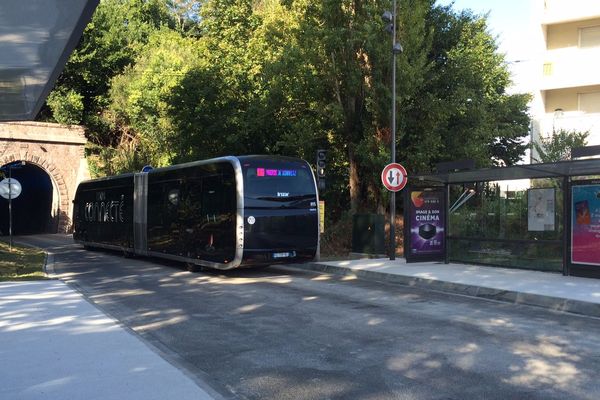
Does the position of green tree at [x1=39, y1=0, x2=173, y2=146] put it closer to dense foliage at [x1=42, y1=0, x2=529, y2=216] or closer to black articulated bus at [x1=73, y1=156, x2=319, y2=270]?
dense foliage at [x1=42, y1=0, x2=529, y2=216]

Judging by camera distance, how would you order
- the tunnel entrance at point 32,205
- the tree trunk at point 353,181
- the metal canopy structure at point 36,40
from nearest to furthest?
the metal canopy structure at point 36,40 → the tree trunk at point 353,181 → the tunnel entrance at point 32,205

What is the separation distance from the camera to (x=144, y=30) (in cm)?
4731

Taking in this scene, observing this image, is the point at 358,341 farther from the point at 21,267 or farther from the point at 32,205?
the point at 32,205

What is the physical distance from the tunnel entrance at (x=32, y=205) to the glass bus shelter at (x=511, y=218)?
33.6 meters

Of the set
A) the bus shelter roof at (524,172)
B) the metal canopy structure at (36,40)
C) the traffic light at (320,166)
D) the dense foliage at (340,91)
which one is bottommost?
the bus shelter roof at (524,172)

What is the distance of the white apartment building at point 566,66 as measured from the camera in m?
28.2

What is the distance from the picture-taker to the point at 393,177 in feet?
54.6

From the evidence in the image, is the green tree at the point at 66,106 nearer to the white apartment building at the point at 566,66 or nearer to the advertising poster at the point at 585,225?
the white apartment building at the point at 566,66

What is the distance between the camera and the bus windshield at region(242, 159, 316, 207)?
45.8 ft

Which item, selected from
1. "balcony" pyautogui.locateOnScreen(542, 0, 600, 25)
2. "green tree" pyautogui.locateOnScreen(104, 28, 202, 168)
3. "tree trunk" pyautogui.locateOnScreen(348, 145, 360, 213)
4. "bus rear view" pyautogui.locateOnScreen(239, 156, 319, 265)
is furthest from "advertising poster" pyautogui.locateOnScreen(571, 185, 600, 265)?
"balcony" pyautogui.locateOnScreen(542, 0, 600, 25)

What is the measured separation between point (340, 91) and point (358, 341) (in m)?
16.4

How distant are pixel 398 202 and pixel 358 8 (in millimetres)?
8205

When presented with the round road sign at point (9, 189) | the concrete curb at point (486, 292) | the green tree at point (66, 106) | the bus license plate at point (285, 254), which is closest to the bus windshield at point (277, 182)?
the bus license plate at point (285, 254)

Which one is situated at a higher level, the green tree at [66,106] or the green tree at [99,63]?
the green tree at [99,63]
